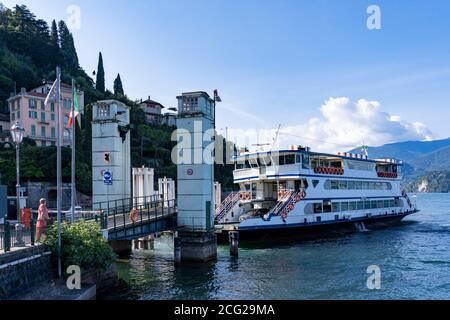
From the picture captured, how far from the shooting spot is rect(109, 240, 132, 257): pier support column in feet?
90.1

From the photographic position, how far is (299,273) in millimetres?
23266

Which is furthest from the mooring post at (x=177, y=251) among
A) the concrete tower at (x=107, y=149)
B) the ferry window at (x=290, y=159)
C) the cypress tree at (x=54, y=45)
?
the cypress tree at (x=54, y=45)

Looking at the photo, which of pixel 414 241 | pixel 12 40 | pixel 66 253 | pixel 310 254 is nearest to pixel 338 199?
pixel 414 241

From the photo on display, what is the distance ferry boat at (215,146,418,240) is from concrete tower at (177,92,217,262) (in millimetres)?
7362

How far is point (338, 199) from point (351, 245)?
8455 mm

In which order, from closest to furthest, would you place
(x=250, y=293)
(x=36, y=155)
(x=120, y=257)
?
(x=250, y=293) < (x=120, y=257) < (x=36, y=155)

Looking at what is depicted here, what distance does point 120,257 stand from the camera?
1087 inches

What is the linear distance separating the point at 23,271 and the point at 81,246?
9.77ft

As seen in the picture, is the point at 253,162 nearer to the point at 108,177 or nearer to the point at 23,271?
the point at 108,177

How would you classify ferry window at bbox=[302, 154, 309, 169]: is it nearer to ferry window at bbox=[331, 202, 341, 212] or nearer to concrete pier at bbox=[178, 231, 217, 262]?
ferry window at bbox=[331, 202, 341, 212]

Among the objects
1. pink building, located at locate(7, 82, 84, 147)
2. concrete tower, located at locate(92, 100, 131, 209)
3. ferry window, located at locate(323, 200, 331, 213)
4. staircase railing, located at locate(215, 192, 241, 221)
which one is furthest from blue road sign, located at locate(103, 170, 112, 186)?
pink building, located at locate(7, 82, 84, 147)

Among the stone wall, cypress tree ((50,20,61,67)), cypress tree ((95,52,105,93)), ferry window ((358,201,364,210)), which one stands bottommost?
ferry window ((358,201,364,210))

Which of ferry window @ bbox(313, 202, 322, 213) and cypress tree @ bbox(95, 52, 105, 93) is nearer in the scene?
ferry window @ bbox(313, 202, 322, 213)

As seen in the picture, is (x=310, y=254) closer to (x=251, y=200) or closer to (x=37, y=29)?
(x=251, y=200)
